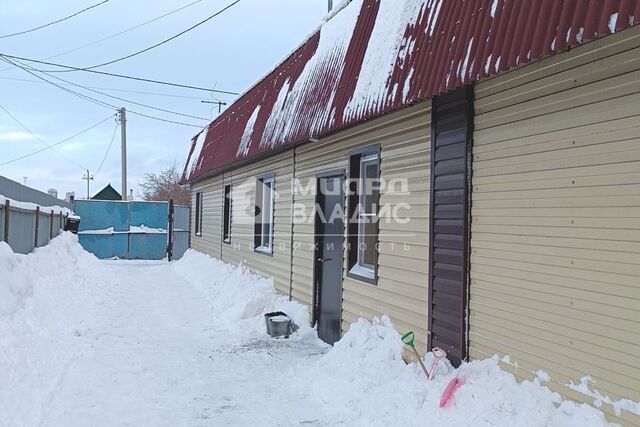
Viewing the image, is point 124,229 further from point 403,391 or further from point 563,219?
point 563,219

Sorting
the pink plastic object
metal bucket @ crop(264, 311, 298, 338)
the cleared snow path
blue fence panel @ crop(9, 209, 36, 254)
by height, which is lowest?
the cleared snow path

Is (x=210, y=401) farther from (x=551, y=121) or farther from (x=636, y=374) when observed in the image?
(x=551, y=121)

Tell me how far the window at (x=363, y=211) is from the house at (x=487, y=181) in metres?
0.02

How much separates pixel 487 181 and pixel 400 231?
4.69ft

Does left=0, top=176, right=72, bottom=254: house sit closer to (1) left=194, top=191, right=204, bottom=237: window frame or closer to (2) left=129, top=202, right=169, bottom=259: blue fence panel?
(1) left=194, top=191, right=204, bottom=237: window frame

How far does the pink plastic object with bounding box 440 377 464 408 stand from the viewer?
3658 millimetres

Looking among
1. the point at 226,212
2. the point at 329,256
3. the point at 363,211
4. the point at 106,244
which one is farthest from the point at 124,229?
the point at 363,211

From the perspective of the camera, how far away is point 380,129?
5.66 m

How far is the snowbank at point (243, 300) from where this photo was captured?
7469 millimetres

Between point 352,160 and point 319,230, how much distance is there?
1391 mm

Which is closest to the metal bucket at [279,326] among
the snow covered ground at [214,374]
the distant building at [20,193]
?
the snow covered ground at [214,374]

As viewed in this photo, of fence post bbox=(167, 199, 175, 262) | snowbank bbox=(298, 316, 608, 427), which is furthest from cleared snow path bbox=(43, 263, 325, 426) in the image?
fence post bbox=(167, 199, 175, 262)

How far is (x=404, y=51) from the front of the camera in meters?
4.56

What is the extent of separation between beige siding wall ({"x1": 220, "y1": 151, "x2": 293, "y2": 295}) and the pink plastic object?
476 centimetres
